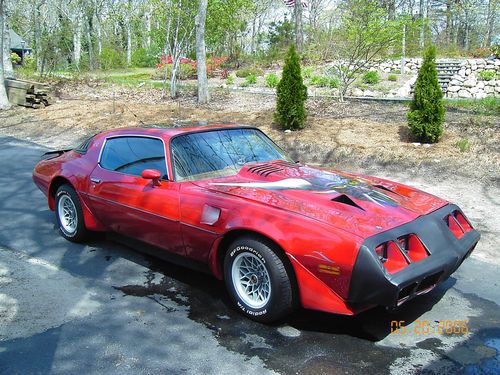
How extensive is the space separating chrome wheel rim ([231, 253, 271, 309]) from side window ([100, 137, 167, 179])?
3.78 ft

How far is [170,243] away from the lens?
412 cm

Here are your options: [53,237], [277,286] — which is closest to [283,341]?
[277,286]

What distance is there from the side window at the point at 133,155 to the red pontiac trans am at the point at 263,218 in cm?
1

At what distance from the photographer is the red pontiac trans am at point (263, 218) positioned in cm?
312

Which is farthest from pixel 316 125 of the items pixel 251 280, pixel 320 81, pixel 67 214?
pixel 320 81

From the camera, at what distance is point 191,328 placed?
3516mm

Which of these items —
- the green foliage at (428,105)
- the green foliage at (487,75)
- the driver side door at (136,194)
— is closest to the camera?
the driver side door at (136,194)

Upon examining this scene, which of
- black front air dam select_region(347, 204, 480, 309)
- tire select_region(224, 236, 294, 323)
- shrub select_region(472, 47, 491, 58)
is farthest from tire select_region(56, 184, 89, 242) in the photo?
shrub select_region(472, 47, 491, 58)

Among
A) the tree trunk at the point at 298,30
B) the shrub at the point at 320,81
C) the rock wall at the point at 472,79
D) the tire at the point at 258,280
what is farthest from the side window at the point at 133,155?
the tree trunk at the point at 298,30

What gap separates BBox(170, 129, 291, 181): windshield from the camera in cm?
425

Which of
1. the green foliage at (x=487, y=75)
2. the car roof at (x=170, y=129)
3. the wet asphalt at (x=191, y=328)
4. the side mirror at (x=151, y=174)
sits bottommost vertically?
the wet asphalt at (x=191, y=328)
